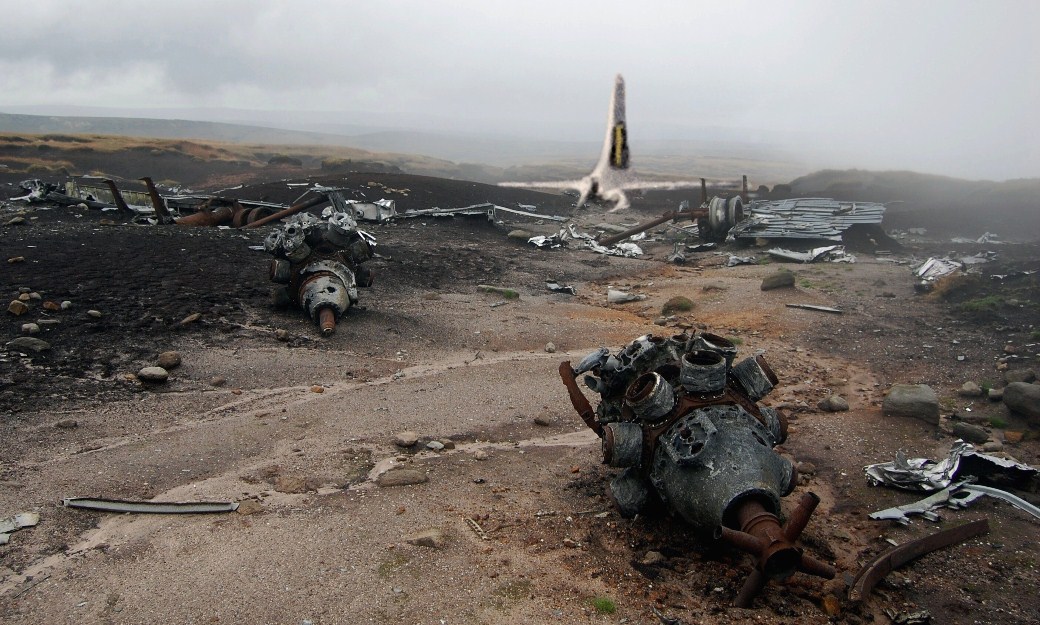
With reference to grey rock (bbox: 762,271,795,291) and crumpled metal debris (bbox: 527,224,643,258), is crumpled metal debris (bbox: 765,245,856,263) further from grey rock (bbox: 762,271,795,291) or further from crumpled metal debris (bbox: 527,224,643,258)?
grey rock (bbox: 762,271,795,291)

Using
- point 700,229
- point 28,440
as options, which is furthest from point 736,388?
point 700,229

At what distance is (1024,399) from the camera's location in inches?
348

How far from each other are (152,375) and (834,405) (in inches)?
388

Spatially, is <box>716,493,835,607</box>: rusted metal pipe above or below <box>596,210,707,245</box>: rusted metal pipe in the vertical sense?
below

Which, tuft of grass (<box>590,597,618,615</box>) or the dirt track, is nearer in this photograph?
tuft of grass (<box>590,597,618,615</box>)

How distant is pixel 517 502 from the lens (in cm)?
698

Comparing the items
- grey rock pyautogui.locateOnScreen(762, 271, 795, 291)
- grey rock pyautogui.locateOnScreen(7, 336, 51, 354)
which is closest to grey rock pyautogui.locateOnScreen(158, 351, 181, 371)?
grey rock pyautogui.locateOnScreen(7, 336, 51, 354)

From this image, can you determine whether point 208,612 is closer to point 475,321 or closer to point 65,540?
point 65,540

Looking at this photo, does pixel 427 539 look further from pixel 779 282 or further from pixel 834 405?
pixel 779 282

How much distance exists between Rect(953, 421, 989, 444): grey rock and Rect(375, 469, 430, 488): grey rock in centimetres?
681

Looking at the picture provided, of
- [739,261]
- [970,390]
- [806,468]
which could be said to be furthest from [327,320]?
[739,261]

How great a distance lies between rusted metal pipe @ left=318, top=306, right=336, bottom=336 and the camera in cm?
1216

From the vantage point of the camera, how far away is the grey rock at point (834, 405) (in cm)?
972

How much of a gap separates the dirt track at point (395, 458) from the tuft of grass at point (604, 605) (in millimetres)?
34
